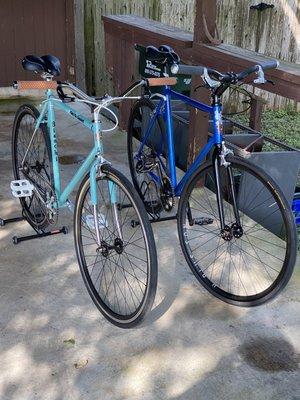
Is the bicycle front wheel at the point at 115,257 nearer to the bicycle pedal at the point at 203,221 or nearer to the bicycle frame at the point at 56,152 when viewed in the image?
the bicycle frame at the point at 56,152

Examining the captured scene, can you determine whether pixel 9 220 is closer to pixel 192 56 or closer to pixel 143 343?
pixel 143 343

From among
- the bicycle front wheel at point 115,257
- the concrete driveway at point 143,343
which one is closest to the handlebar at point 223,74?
the bicycle front wheel at point 115,257

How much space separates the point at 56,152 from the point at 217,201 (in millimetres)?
976

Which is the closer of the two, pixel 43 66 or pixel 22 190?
pixel 43 66

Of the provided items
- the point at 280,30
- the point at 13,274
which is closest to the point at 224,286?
the point at 13,274

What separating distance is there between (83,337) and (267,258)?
4.23ft

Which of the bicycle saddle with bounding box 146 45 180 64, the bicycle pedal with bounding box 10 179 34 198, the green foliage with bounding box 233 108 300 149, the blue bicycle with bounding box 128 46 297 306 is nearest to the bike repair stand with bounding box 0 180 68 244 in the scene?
the bicycle pedal with bounding box 10 179 34 198

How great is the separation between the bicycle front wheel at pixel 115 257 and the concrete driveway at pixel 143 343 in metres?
0.09

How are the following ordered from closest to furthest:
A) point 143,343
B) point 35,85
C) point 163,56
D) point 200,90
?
point 143,343 → point 35,85 → point 163,56 → point 200,90

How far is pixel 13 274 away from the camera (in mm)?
3025

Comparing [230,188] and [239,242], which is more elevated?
[230,188]

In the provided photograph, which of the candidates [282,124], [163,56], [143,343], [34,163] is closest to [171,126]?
[163,56]

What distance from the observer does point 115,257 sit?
10.4 feet

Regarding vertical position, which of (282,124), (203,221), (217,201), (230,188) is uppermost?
(230,188)
